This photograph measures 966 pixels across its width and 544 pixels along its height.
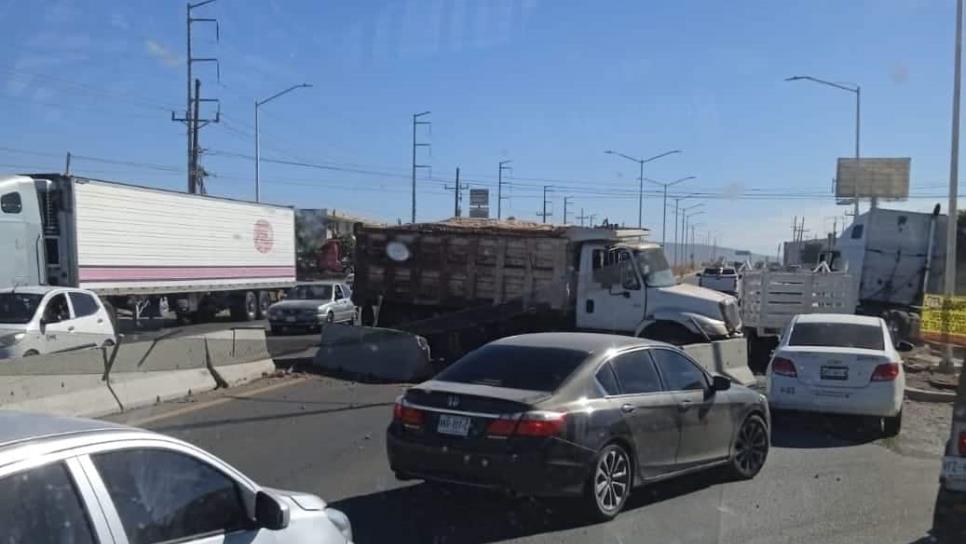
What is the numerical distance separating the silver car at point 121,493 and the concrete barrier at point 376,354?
40.0 ft

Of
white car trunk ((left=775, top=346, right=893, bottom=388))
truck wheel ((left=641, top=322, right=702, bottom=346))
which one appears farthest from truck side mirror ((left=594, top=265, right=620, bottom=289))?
white car trunk ((left=775, top=346, right=893, bottom=388))

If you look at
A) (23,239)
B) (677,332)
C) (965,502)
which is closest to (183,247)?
(23,239)

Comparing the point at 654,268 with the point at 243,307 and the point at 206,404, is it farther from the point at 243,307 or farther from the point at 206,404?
the point at 243,307

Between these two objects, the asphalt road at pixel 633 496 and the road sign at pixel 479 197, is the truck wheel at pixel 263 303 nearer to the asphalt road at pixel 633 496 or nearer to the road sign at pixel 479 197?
the asphalt road at pixel 633 496

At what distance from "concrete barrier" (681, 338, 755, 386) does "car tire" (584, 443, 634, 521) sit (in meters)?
7.75

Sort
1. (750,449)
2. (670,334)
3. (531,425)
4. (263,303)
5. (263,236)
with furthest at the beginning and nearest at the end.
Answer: (263,303) < (263,236) < (670,334) < (750,449) < (531,425)

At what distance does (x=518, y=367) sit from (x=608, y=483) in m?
1.15

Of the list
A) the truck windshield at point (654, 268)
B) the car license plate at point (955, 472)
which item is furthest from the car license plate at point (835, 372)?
the truck windshield at point (654, 268)

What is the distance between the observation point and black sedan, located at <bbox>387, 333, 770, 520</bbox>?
7121 mm

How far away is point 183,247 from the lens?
29.3 metres

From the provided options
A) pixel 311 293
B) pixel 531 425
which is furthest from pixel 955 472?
pixel 311 293

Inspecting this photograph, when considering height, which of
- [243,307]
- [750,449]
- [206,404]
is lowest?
[243,307]

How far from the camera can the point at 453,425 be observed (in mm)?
7348

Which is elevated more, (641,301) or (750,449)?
(641,301)
